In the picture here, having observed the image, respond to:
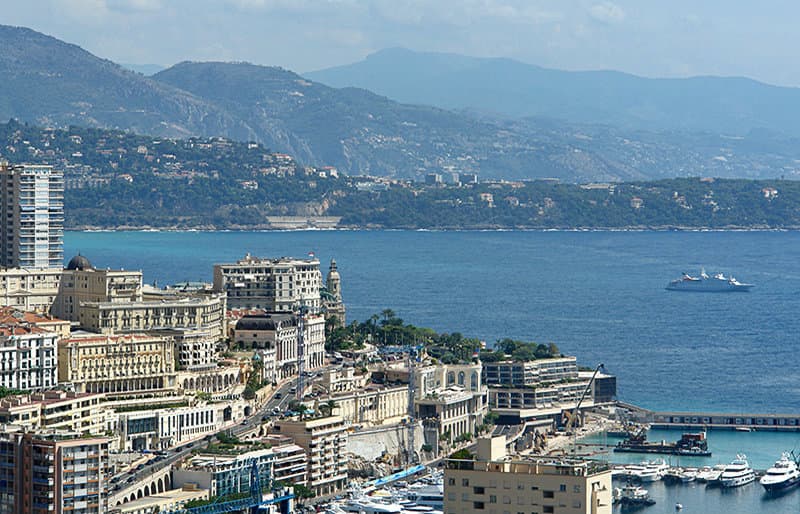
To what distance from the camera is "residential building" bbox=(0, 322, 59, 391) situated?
49562 millimetres

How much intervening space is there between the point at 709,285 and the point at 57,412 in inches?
2836

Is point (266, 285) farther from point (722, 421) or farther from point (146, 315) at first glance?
point (722, 421)

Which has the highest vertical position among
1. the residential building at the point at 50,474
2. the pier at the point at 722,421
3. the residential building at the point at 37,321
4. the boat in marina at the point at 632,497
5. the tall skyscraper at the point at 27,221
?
the tall skyscraper at the point at 27,221

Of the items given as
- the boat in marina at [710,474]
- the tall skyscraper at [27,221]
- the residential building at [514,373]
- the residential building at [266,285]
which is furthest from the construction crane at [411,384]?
the tall skyscraper at [27,221]

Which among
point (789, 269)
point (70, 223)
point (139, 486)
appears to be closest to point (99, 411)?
point (139, 486)

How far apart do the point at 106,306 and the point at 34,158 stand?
119 metres

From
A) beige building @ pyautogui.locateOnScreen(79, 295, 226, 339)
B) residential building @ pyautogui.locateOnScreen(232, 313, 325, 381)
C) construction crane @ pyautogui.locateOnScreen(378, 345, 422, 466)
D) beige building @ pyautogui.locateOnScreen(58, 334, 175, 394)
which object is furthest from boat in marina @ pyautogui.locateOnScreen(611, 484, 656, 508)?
beige building @ pyautogui.locateOnScreen(79, 295, 226, 339)

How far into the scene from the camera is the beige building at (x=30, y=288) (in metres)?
57.6

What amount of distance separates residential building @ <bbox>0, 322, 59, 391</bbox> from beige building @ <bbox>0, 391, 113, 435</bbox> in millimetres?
2228

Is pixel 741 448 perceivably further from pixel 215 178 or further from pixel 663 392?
pixel 215 178

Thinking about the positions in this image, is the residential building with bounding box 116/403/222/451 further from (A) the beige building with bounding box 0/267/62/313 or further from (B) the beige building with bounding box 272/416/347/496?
(A) the beige building with bounding box 0/267/62/313

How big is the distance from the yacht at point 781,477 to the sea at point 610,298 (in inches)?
21.3

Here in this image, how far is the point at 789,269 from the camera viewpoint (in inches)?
5217

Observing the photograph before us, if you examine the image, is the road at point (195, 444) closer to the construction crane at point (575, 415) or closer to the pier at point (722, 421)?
the construction crane at point (575, 415)
